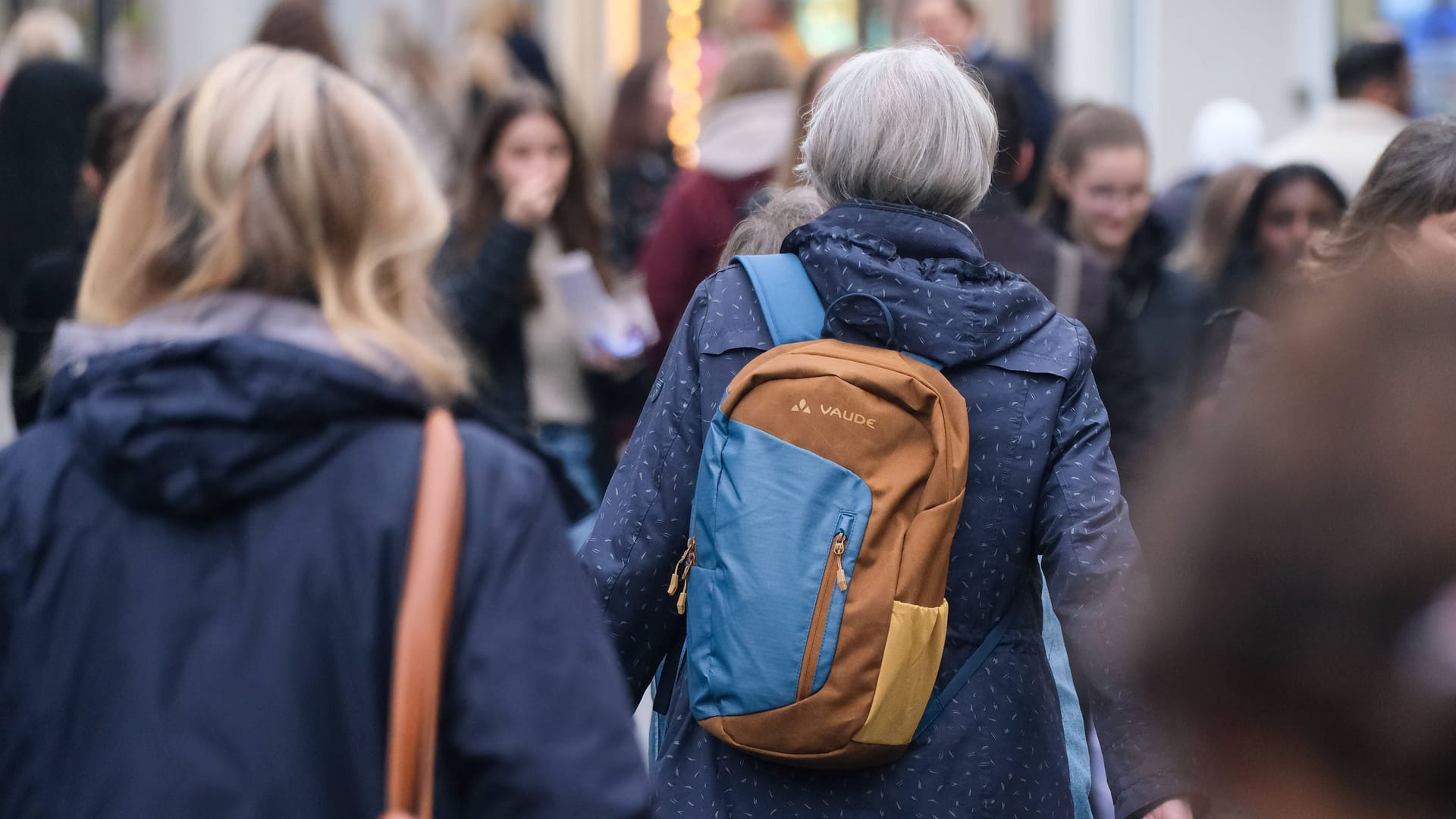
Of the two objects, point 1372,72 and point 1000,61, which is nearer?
point 1000,61

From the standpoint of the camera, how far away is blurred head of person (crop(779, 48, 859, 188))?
411cm

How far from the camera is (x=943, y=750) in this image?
2.48m

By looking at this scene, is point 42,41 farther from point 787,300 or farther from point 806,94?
point 787,300

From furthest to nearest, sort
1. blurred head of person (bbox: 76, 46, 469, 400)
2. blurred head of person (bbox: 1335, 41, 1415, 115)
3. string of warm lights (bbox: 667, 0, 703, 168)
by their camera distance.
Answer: string of warm lights (bbox: 667, 0, 703, 168) → blurred head of person (bbox: 1335, 41, 1415, 115) → blurred head of person (bbox: 76, 46, 469, 400)

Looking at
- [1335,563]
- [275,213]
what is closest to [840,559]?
[275,213]

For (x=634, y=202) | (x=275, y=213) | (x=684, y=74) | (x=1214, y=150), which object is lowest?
(x=684, y=74)

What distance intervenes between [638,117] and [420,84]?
3.20ft

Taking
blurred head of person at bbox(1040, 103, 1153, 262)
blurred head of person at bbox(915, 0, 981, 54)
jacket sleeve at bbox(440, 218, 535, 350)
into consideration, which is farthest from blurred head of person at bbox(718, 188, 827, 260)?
blurred head of person at bbox(915, 0, 981, 54)

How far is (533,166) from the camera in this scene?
534cm

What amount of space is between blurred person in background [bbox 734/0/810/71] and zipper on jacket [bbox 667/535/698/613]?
18.7ft

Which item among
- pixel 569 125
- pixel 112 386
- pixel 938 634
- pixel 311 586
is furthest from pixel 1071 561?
pixel 569 125

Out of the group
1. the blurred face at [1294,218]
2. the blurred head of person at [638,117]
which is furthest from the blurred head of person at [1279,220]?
the blurred head of person at [638,117]

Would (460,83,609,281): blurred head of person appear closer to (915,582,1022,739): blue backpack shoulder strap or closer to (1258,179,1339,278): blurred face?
(1258,179,1339,278): blurred face

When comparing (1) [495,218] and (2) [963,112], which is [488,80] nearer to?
(1) [495,218]
